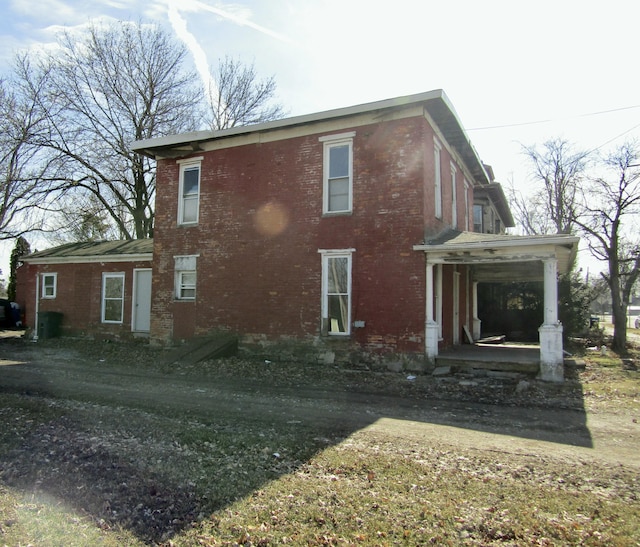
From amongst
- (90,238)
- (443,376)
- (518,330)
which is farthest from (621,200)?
(90,238)

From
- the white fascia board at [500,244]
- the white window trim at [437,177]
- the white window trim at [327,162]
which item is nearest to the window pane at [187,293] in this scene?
the white window trim at [327,162]

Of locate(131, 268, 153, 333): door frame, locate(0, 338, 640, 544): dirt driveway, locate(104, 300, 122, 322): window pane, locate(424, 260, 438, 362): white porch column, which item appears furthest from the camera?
locate(104, 300, 122, 322): window pane

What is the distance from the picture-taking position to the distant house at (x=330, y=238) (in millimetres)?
11625

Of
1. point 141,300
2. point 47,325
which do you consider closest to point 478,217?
Answer: point 141,300

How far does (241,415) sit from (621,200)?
18.2m

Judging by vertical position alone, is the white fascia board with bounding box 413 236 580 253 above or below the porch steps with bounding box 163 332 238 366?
above

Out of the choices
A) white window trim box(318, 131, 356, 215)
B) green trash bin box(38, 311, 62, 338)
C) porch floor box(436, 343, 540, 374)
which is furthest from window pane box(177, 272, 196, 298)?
porch floor box(436, 343, 540, 374)

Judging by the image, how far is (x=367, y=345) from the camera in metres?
12.1

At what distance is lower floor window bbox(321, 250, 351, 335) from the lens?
1252cm

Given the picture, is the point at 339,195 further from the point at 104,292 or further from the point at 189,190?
the point at 104,292

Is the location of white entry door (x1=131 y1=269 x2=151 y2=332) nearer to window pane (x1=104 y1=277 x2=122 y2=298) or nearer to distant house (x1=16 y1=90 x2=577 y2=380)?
window pane (x1=104 y1=277 x2=122 y2=298)

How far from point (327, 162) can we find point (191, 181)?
4748 millimetres

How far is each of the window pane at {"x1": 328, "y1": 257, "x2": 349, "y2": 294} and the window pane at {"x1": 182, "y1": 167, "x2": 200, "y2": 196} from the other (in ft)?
17.3

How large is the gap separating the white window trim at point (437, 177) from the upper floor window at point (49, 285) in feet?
51.1
